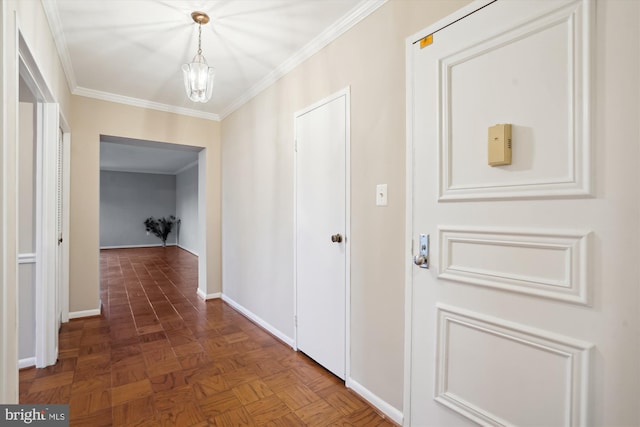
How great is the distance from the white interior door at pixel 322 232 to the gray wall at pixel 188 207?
6.23 meters

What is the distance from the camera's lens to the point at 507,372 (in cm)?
127

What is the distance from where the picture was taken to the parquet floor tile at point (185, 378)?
5.87 feet

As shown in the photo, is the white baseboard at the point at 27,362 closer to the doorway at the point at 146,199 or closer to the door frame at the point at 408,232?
the door frame at the point at 408,232

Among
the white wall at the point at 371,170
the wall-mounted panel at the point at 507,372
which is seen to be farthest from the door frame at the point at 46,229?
the wall-mounted panel at the point at 507,372

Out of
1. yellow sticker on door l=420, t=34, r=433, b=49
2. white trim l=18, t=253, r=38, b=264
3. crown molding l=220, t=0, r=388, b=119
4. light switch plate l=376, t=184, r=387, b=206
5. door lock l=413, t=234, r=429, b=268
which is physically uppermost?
crown molding l=220, t=0, r=388, b=119

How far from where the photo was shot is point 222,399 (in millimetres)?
1940

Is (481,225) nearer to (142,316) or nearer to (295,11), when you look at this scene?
(295,11)

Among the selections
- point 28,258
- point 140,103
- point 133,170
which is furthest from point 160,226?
point 28,258

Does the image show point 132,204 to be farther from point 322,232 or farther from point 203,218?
point 322,232

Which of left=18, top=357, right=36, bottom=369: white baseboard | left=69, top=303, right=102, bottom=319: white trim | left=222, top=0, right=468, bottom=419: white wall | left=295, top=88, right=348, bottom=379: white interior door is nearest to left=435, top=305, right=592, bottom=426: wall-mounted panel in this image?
left=222, top=0, right=468, bottom=419: white wall

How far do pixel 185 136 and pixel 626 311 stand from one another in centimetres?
422

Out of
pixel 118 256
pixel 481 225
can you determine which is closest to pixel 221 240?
pixel 481 225

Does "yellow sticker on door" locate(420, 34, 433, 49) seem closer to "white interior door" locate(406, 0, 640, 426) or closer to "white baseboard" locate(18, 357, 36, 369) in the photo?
"white interior door" locate(406, 0, 640, 426)

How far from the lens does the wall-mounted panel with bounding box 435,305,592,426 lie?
1097 mm
